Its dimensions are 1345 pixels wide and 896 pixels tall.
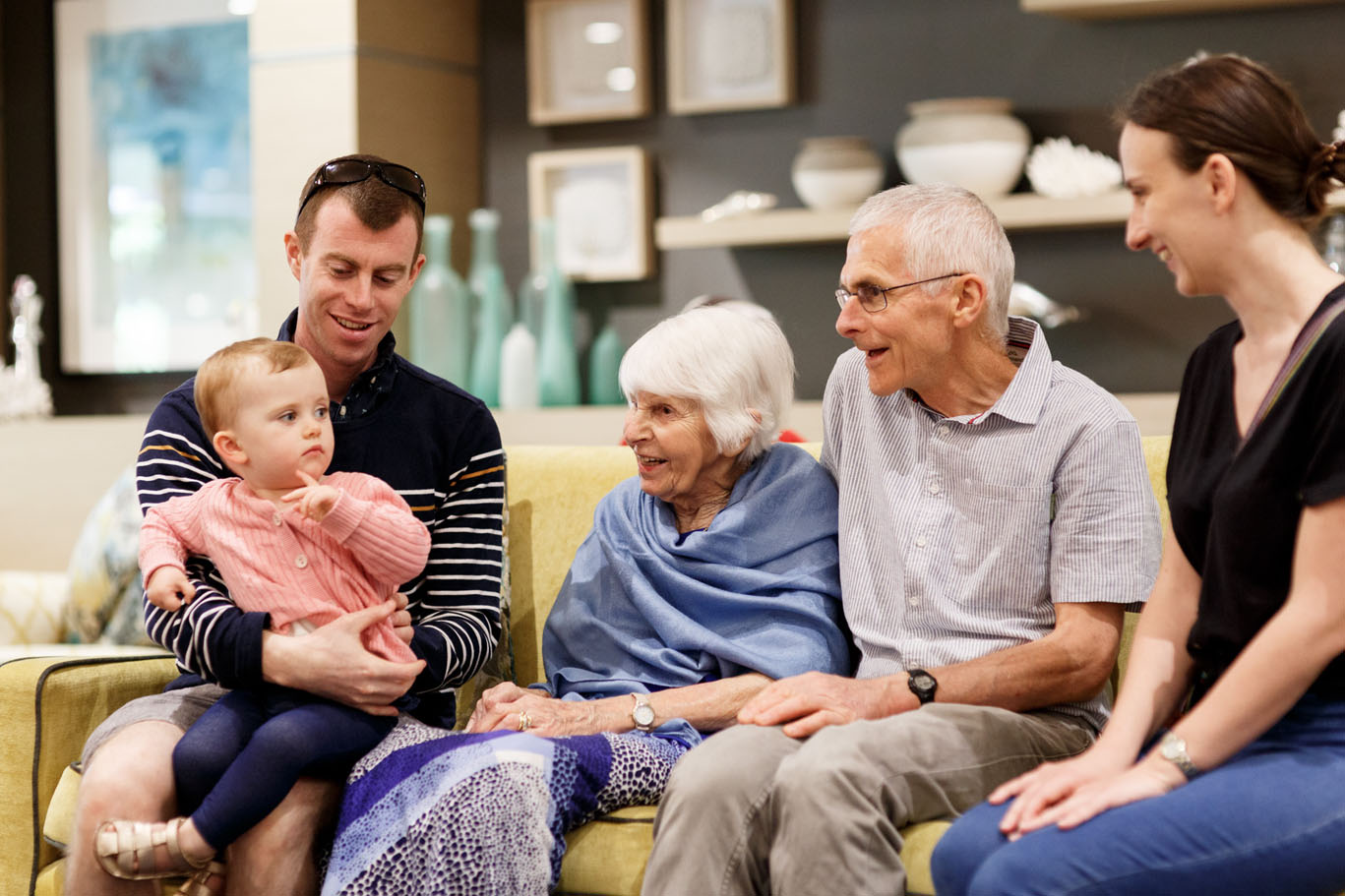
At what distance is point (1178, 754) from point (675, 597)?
2.98 feet

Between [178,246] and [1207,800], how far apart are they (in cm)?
446

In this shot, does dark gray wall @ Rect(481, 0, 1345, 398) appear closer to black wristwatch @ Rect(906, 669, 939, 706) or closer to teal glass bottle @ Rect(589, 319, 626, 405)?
teal glass bottle @ Rect(589, 319, 626, 405)

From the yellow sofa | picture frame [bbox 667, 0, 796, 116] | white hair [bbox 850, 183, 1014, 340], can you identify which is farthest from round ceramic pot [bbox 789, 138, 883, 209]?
white hair [bbox 850, 183, 1014, 340]

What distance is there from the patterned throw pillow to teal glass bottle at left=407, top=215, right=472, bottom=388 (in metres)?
1.05

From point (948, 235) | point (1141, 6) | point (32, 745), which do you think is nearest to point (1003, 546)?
point (948, 235)

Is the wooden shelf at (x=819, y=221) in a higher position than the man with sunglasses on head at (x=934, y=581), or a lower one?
higher

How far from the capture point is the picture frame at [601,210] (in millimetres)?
4637

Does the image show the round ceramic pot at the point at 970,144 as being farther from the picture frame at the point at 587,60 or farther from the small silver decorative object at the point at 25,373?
the small silver decorative object at the point at 25,373

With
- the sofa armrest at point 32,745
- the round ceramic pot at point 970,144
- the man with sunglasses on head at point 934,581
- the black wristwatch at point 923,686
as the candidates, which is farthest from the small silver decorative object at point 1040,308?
the sofa armrest at point 32,745

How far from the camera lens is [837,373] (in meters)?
2.43

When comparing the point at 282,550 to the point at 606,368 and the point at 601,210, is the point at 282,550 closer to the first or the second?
the point at 606,368

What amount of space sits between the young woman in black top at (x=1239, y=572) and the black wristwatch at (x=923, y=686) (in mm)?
298

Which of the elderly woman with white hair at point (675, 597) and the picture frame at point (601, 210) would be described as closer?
the elderly woman with white hair at point (675, 597)

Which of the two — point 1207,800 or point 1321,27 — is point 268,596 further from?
point 1321,27
